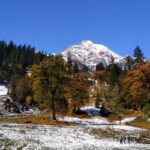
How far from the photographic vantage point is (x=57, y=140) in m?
46.1

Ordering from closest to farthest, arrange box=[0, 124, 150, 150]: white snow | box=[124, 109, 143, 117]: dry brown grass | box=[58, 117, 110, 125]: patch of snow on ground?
box=[0, 124, 150, 150]: white snow
box=[58, 117, 110, 125]: patch of snow on ground
box=[124, 109, 143, 117]: dry brown grass

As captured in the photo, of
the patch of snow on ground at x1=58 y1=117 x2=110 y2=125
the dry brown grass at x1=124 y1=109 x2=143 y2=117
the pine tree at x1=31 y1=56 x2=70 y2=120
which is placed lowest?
the patch of snow on ground at x1=58 y1=117 x2=110 y2=125

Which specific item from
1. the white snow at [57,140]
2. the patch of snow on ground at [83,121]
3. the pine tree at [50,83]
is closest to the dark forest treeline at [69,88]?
the pine tree at [50,83]

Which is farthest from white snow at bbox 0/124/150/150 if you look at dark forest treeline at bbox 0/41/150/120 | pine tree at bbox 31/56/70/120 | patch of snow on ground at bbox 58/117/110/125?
patch of snow on ground at bbox 58/117/110/125

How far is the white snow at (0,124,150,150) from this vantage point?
3961 centimetres

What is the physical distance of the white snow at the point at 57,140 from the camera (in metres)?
39.6

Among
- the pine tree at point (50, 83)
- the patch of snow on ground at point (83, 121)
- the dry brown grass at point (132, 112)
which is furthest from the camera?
the dry brown grass at point (132, 112)

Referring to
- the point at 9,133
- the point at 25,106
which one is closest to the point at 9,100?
the point at 25,106

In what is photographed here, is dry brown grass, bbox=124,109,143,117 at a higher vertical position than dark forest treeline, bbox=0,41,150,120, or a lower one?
lower

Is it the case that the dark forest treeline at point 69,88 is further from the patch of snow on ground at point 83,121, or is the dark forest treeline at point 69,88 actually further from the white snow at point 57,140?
the white snow at point 57,140

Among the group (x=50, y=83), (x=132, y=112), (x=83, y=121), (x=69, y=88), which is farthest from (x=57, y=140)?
(x=132, y=112)

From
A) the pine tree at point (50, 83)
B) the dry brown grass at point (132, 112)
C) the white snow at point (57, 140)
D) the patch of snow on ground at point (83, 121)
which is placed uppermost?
the pine tree at point (50, 83)

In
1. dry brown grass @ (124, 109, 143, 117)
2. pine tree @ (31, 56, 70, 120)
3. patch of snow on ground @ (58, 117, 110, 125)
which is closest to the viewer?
pine tree @ (31, 56, 70, 120)

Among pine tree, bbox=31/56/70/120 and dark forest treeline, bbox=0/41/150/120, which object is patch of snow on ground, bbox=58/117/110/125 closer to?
dark forest treeline, bbox=0/41/150/120
